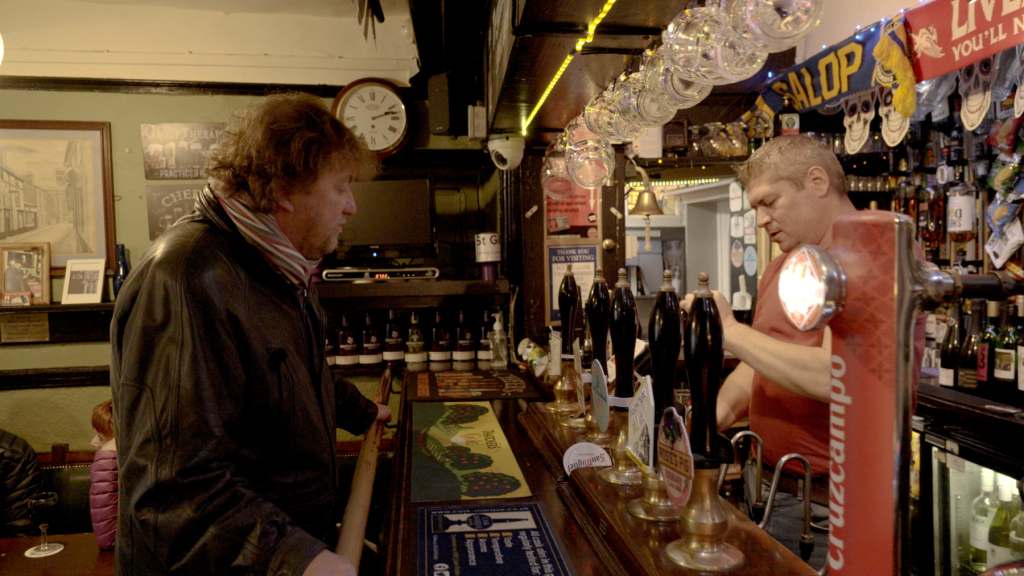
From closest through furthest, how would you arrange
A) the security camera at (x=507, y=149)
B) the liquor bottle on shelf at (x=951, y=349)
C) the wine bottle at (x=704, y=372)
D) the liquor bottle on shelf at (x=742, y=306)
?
the wine bottle at (x=704, y=372), the liquor bottle on shelf at (x=951, y=349), the security camera at (x=507, y=149), the liquor bottle on shelf at (x=742, y=306)

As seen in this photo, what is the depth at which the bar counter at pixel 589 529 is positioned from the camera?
1.00 meters

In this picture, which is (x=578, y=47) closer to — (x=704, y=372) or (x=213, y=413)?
(x=704, y=372)

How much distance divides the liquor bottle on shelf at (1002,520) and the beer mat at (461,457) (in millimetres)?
2185

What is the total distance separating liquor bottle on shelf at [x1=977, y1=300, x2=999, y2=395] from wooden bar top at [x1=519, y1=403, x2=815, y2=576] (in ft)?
7.89

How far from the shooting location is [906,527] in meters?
0.52

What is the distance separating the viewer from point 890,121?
330 cm

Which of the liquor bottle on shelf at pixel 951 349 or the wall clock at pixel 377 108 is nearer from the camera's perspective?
the liquor bottle on shelf at pixel 951 349

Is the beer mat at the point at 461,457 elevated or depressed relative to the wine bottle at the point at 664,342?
depressed

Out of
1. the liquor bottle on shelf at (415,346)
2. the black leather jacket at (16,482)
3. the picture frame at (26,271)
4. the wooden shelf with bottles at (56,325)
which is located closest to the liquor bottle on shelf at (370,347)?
the liquor bottle on shelf at (415,346)

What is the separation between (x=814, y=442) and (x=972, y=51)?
1.78 metres

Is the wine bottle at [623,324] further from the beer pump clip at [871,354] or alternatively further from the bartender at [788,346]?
the beer pump clip at [871,354]

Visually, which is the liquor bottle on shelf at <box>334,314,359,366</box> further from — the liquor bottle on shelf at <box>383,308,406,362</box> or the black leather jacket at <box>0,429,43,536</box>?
the black leather jacket at <box>0,429,43,536</box>

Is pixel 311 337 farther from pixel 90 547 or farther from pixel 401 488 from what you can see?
pixel 90 547

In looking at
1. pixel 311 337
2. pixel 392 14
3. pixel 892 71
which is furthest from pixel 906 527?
pixel 392 14
